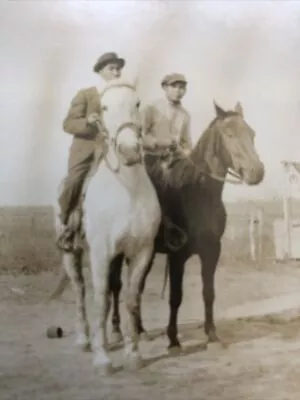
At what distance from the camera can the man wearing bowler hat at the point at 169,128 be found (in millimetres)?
1925

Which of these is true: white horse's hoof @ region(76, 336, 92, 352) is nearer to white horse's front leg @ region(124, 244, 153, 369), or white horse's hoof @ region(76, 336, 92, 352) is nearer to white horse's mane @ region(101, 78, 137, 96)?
white horse's front leg @ region(124, 244, 153, 369)

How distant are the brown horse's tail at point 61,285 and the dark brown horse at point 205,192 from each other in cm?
23

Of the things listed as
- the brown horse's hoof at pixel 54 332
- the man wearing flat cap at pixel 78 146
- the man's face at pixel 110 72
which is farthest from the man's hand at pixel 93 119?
the brown horse's hoof at pixel 54 332

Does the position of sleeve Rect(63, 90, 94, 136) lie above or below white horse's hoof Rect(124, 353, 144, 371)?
above

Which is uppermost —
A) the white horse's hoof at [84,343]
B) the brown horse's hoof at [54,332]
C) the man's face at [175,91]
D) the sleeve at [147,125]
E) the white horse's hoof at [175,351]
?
the man's face at [175,91]

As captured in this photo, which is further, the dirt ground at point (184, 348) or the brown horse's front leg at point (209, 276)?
the brown horse's front leg at point (209, 276)

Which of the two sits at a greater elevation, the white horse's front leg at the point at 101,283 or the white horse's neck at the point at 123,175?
the white horse's neck at the point at 123,175

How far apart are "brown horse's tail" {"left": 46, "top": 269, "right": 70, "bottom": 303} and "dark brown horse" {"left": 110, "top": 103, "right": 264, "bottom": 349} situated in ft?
0.84

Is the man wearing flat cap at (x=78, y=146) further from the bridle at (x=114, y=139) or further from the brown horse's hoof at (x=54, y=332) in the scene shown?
the brown horse's hoof at (x=54, y=332)

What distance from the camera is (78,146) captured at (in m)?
1.90

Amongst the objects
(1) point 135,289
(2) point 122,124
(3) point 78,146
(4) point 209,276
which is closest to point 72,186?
(3) point 78,146

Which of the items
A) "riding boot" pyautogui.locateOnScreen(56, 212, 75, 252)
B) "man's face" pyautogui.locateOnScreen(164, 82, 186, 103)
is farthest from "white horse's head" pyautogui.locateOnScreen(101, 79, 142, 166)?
"riding boot" pyautogui.locateOnScreen(56, 212, 75, 252)

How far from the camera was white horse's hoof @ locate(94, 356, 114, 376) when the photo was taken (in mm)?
1850

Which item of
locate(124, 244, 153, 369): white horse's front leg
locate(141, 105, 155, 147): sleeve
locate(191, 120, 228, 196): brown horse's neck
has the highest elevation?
locate(141, 105, 155, 147): sleeve
